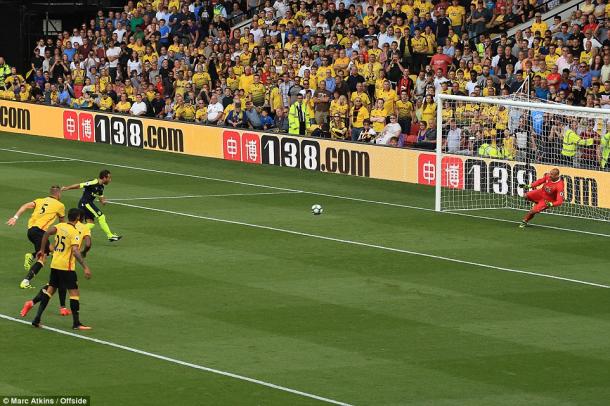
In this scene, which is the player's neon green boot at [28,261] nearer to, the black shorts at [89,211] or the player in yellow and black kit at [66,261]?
the black shorts at [89,211]

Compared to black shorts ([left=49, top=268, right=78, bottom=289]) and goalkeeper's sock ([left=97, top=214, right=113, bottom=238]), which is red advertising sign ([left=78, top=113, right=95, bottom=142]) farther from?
black shorts ([left=49, top=268, right=78, bottom=289])

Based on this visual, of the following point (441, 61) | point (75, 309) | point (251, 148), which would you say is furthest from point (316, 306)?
A: point (441, 61)

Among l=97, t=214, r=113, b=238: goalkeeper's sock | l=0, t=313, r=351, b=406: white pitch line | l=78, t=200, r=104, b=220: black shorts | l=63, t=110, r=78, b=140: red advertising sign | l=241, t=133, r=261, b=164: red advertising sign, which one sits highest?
l=63, t=110, r=78, b=140: red advertising sign

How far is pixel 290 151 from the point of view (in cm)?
3684

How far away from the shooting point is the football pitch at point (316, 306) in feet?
53.3

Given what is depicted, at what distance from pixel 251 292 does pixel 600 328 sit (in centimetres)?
537

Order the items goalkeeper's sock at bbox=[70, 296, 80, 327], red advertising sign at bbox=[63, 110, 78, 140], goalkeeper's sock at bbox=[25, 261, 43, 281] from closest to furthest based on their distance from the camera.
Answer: goalkeeper's sock at bbox=[70, 296, 80, 327] < goalkeeper's sock at bbox=[25, 261, 43, 281] < red advertising sign at bbox=[63, 110, 78, 140]

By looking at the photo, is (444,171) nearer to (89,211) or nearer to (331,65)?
(331,65)

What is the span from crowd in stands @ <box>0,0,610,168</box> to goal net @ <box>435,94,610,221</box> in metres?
0.11

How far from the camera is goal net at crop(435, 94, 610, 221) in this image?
30.2m

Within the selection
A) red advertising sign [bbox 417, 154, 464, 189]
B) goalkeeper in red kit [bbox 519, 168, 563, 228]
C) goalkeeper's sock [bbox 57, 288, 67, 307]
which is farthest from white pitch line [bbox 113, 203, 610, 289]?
goalkeeper's sock [bbox 57, 288, 67, 307]

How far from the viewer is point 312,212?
29688mm

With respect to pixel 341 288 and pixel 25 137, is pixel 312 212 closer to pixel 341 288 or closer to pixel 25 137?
pixel 341 288

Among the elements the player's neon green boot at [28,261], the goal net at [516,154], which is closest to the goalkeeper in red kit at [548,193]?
the goal net at [516,154]
